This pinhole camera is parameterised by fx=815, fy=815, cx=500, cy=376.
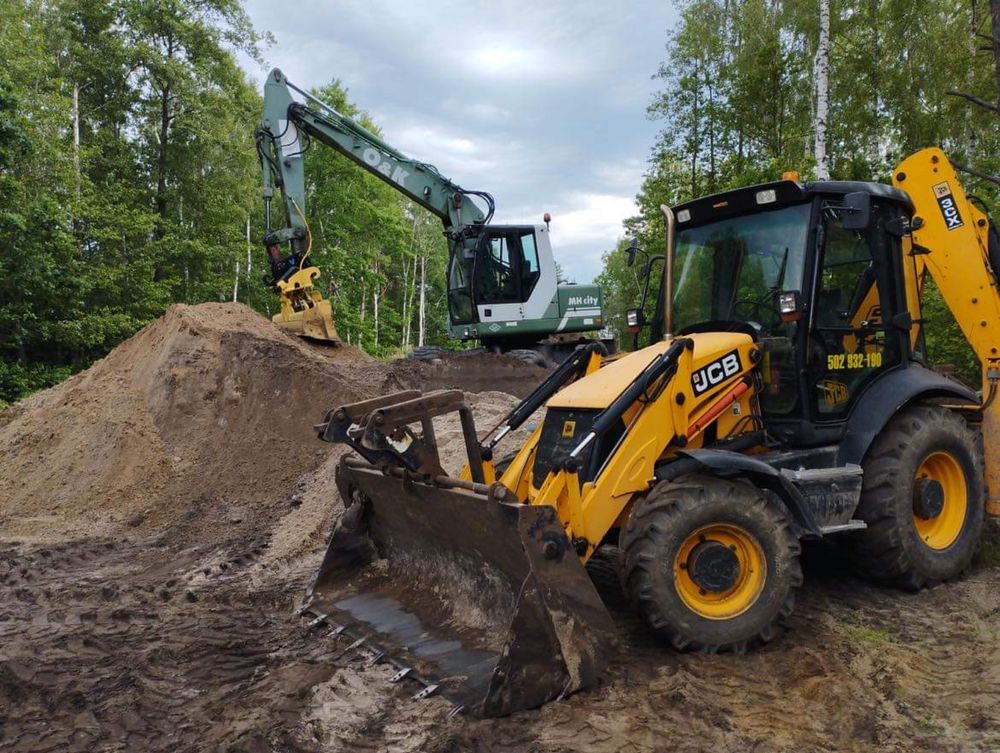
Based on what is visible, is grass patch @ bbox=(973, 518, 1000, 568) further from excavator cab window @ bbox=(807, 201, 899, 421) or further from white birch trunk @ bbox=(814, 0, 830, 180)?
white birch trunk @ bbox=(814, 0, 830, 180)

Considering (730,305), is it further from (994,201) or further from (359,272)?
(359,272)

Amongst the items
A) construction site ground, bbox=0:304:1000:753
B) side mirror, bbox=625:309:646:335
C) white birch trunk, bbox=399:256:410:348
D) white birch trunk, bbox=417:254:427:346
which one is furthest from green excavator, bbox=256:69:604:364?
white birch trunk, bbox=399:256:410:348

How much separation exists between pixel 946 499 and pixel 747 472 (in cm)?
201

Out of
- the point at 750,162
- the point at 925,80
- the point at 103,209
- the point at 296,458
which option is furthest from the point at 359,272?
the point at 296,458

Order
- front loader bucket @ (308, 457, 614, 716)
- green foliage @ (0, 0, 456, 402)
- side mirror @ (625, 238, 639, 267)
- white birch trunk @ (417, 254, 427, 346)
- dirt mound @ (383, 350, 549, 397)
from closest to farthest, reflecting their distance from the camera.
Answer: front loader bucket @ (308, 457, 614, 716), side mirror @ (625, 238, 639, 267), dirt mound @ (383, 350, 549, 397), green foliage @ (0, 0, 456, 402), white birch trunk @ (417, 254, 427, 346)

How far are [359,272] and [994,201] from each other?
19.6m

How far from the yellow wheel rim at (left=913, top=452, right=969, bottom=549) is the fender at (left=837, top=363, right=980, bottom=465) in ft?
1.42

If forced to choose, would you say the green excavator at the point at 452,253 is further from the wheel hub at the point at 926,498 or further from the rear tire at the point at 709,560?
the rear tire at the point at 709,560

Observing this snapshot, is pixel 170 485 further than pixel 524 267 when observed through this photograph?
No

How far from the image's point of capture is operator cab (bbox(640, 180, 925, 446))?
4.86 m

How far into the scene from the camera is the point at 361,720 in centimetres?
356

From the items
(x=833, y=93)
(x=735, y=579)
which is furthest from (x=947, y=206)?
(x=833, y=93)

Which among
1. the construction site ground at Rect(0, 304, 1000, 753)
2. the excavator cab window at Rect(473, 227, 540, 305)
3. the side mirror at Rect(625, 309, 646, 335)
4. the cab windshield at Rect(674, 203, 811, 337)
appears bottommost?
the construction site ground at Rect(0, 304, 1000, 753)

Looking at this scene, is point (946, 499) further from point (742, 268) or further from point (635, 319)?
point (635, 319)
